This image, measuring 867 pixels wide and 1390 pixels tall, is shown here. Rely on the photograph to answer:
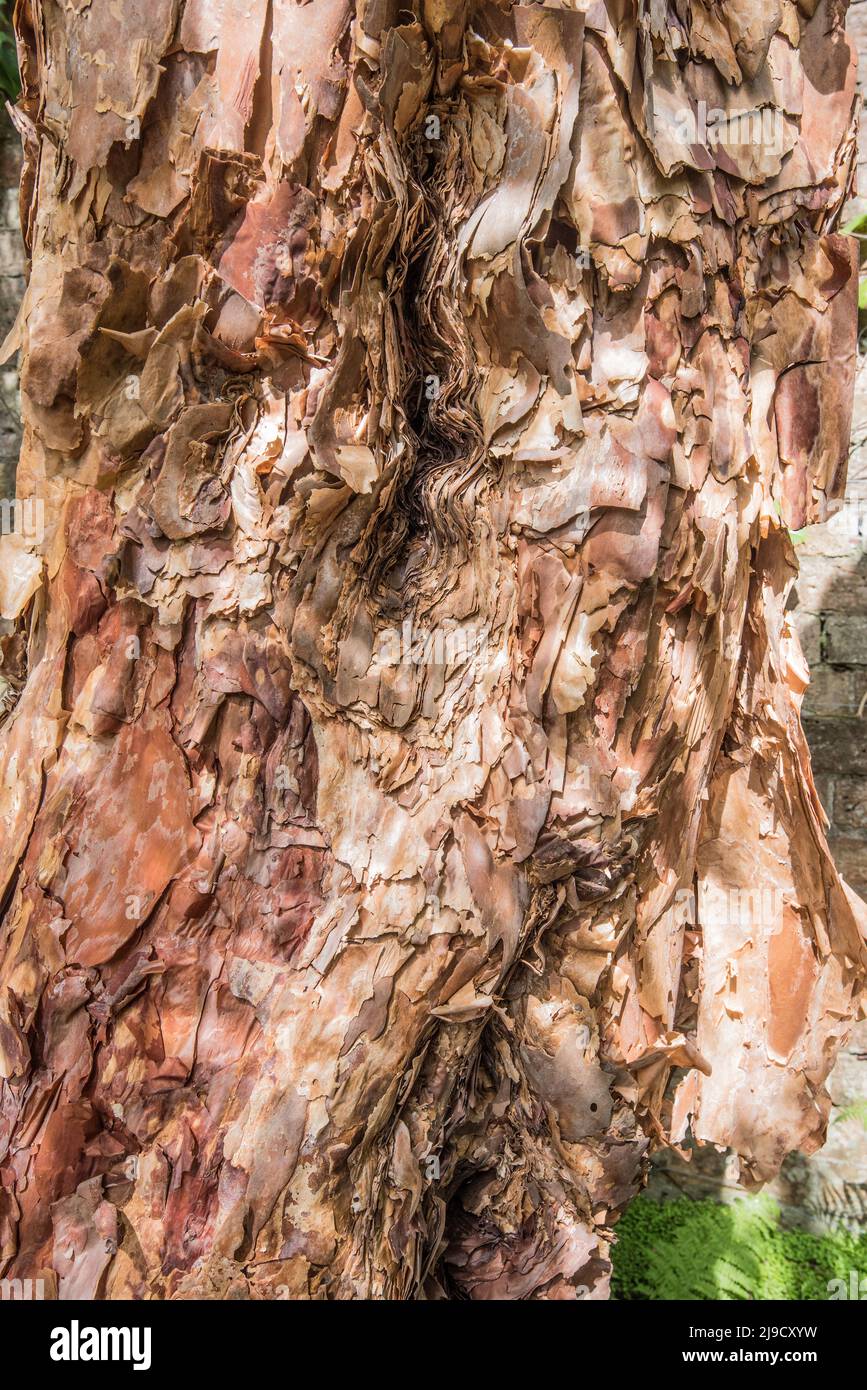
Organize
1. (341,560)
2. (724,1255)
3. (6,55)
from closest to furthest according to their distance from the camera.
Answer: (341,560) → (6,55) → (724,1255)

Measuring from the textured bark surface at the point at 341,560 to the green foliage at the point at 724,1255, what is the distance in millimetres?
1159

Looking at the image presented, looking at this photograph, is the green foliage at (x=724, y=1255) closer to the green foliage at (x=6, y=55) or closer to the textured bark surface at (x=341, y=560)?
the textured bark surface at (x=341, y=560)

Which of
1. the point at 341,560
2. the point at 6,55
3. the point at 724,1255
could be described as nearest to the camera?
the point at 341,560

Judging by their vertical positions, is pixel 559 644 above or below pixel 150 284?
below

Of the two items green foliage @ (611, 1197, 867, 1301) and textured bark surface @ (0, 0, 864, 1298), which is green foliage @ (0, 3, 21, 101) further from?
green foliage @ (611, 1197, 867, 1301)

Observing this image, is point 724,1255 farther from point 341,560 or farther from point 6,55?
point 6,55

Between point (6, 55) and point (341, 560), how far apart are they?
1565mm

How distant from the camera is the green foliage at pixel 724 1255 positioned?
1960mm

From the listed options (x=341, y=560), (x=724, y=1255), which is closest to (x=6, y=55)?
(x=341, y=560)

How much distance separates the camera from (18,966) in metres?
1.08

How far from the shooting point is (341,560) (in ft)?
3.57
